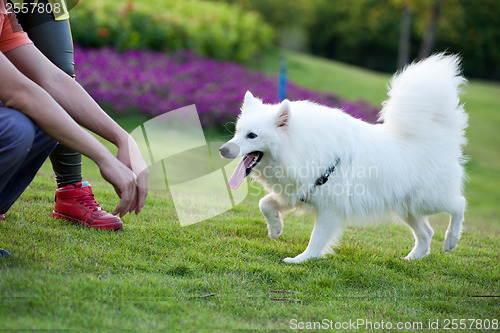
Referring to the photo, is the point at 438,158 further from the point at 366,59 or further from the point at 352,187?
the point at 366,59

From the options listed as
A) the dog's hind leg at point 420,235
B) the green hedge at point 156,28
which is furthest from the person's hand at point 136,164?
the green hedge at point 156,28

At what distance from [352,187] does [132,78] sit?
7046mm

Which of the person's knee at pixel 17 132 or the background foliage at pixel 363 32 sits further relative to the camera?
the background foliage at pixel 363 32

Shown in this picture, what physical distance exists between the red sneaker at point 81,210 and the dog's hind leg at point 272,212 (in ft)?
3.08

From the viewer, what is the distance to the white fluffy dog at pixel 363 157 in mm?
3115

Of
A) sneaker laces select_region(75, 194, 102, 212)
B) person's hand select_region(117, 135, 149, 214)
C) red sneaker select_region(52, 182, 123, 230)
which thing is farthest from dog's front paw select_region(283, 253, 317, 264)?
person's hand select_region(117, 135, 149, 214)

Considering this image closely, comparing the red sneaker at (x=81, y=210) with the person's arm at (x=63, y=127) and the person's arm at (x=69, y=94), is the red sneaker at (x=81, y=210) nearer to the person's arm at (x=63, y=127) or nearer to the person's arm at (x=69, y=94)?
the person's arm at (x=69, y=94)

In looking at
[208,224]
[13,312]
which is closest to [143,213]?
[208,224]

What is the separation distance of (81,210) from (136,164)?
1399mm

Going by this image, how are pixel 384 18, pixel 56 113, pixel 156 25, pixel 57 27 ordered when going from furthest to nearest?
pixel 384 18 < pixel 156 25 < pixel 57 27 < pixel 56 113

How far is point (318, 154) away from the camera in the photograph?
313 centimetres

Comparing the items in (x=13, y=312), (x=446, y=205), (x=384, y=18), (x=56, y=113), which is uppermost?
(x=56, y=113)

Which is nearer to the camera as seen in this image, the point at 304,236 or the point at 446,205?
the point at 446,205

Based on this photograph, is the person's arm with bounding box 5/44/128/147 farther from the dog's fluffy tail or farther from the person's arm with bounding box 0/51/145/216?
the dog's fluffy tail
